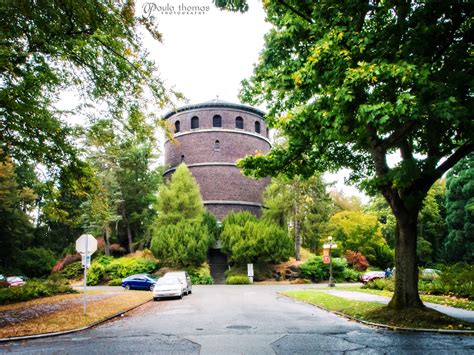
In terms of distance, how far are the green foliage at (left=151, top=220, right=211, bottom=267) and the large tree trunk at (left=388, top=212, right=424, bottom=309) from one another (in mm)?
26849

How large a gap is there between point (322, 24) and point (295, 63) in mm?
1088

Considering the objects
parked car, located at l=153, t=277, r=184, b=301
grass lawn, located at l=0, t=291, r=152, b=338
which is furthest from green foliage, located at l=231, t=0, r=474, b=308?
parked car, located at l=153, t=277, r=184, b=301

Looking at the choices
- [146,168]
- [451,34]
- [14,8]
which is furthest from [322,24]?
[146,168]

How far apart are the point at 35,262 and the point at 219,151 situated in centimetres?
2506

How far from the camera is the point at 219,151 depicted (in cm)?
4734

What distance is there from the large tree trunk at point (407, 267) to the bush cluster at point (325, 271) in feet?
85.2

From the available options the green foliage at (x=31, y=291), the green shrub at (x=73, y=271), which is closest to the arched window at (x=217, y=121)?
the green shrub at (x=73, y=271)

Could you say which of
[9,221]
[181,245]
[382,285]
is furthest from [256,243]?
[9,221]

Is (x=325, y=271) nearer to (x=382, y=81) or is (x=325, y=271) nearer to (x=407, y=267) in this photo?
(x=407, y=267)

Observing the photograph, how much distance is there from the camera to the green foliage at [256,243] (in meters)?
36.6

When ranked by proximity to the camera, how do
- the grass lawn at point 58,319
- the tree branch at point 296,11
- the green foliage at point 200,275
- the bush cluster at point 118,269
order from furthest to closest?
the bush cluster at point 118,269, the green foliage at point 200,275, the grass lawn at point 58,319, the tree branch at point 296,11

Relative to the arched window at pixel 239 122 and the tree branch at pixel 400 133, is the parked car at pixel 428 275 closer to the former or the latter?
the tree branch at pixel 400 133

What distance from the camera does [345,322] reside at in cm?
1082

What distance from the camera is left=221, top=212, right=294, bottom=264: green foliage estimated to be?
36562mm
